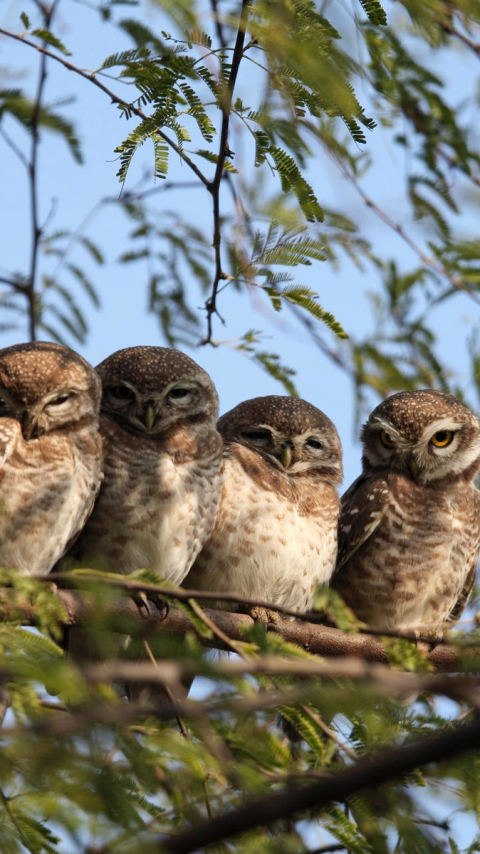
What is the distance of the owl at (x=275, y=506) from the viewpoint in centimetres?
463

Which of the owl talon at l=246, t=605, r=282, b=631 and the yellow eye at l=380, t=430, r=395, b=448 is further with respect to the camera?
the yellow eye at l=380, t=430, r=395, b=448

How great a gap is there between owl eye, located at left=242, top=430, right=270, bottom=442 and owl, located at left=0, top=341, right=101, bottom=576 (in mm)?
859

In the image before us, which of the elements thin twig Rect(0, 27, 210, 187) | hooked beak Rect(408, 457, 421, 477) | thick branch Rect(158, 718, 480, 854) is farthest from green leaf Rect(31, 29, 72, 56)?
thick branch Rect(158, 718, 480, 854)

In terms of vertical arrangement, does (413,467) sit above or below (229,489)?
above

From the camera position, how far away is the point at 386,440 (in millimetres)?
5258

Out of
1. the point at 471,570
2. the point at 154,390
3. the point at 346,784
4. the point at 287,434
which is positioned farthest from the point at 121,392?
the point at 346,784

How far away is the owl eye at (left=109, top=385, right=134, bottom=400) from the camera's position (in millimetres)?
4746

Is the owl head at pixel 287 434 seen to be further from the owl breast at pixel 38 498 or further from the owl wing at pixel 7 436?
the owl wing at pixel 7 436

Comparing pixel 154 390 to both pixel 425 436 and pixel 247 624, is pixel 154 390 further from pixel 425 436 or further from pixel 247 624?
pixel 247 624

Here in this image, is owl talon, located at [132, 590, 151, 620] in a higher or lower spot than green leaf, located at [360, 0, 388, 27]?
lower

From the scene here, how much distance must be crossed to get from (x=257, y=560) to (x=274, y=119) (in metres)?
1.81

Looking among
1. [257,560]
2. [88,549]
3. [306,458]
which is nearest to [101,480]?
[88,549]

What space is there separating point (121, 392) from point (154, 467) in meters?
0.46

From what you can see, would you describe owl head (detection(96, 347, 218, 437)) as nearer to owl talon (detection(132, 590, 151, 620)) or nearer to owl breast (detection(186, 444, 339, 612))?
owl breast (detection(186, 444, 339, 612))
